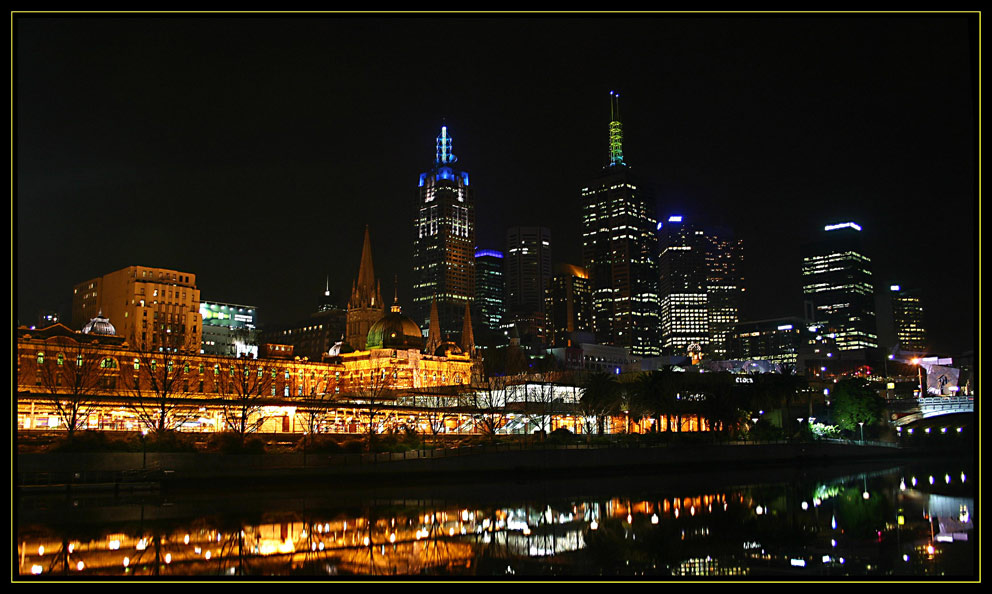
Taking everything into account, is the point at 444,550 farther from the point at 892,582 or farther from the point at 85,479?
the point at 85,479

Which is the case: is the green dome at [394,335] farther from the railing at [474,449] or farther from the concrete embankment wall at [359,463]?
the concrete embankment wall at [359,463]

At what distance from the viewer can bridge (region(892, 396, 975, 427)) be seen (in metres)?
144

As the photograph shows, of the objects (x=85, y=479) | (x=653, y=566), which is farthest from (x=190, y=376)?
(x=653, y=566)

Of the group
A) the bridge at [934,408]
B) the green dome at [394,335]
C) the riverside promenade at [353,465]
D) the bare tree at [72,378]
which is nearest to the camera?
the riverside promenade at [353,465]

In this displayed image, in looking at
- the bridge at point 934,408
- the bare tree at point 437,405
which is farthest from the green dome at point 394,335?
the bridge at point 934,408

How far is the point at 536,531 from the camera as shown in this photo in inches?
1670

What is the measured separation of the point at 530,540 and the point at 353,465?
37729mm

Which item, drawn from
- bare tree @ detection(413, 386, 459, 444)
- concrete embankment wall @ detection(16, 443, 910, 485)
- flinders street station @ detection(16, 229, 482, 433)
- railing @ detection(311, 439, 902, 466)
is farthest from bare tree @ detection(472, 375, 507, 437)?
concrete embankment wall @ detection(16, 443, 910, 485)

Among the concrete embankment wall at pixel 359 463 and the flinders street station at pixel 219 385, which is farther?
the flinders street station at pixel 219 385

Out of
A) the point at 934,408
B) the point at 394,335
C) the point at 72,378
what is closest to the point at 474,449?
the point at 72,378

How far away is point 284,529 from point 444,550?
32.7 ft

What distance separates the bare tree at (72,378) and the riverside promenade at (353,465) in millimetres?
6245

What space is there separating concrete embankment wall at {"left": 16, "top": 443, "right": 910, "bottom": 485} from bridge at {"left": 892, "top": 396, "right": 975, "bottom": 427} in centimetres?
5589

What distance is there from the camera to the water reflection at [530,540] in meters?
31.4
